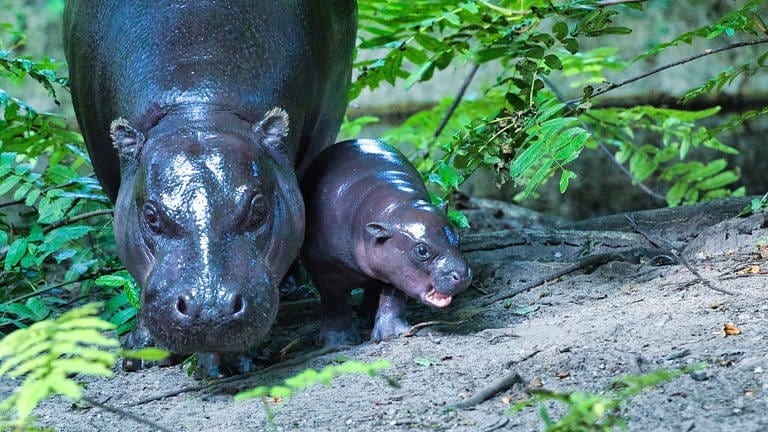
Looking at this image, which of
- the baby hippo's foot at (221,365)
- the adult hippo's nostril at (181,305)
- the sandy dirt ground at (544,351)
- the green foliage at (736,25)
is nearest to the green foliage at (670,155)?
the sandy dirt ground at (544,351)

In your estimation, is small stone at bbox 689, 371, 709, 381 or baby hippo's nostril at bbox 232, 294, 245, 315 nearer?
small stone at bbox 689, 371, 709, 381

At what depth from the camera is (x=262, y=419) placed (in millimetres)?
3189

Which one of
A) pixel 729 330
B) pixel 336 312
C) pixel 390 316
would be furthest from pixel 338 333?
pixel 729 330

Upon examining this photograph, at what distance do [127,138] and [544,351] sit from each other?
1839 millimetres

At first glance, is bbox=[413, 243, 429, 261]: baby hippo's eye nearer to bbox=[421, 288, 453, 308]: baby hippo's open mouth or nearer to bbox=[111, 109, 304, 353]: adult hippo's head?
bbox=[421, 288, 453, 308]: baby hippo's open mouth

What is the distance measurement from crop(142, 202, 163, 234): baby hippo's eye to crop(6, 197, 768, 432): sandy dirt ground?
0.63 meters

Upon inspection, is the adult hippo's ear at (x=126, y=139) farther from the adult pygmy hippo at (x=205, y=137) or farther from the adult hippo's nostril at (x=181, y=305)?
the adult hippo's nostril at (x=181, y=305)

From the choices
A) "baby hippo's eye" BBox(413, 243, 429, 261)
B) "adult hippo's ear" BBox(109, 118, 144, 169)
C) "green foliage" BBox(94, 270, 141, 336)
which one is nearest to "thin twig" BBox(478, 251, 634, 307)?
"baby hippo's eye" BBox(413, 243, 429, 261)

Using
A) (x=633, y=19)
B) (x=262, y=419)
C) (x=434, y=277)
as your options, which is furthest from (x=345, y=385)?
(x=633, y=19)

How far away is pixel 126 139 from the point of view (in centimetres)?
402

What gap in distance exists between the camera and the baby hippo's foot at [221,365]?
12.9 ft

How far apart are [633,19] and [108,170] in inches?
225

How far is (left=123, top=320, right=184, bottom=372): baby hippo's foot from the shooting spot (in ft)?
13.8

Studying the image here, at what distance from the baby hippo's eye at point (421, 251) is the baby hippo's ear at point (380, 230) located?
0.42 ft
